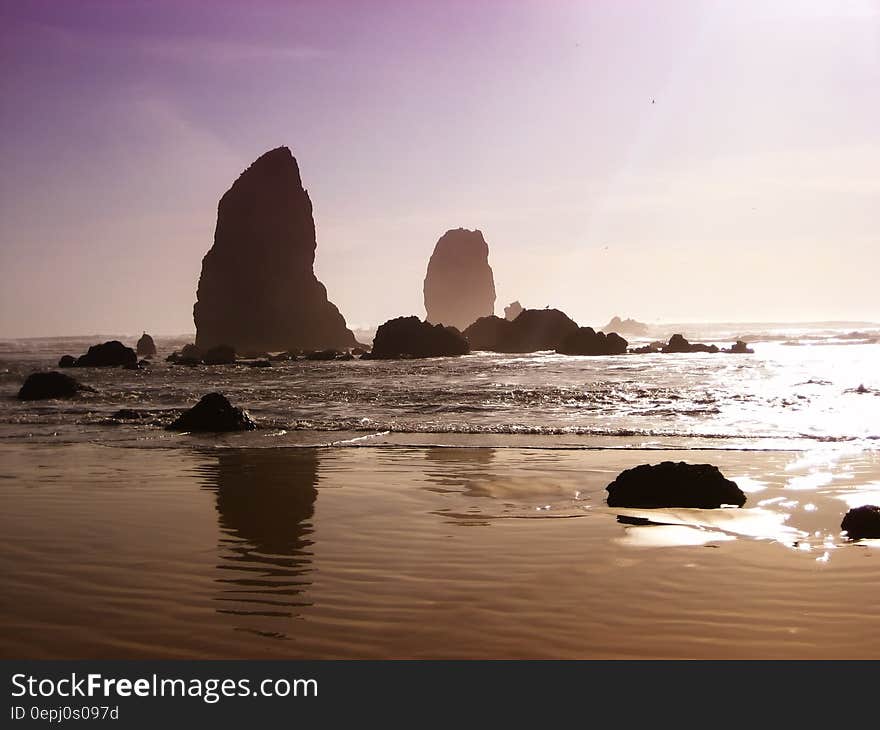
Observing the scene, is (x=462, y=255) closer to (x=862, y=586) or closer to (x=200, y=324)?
(x=200, y=324)

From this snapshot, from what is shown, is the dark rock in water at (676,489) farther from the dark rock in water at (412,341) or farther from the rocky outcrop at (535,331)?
the rocky outcrop at (535,331)

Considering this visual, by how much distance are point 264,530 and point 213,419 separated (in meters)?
10.4

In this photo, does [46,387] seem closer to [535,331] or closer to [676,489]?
[676,489]

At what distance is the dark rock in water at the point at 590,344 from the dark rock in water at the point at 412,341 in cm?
992

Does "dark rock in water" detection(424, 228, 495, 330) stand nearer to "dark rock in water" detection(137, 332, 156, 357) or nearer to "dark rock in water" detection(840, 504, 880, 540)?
"dark rock in water" detection(137, 332, 156, 357)

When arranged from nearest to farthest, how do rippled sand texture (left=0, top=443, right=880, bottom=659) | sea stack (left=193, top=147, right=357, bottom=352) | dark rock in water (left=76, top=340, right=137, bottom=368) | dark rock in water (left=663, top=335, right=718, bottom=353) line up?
1. rippled sand texture (left=0, top=443, right=880, bottom=659)
2. dark rock in water (left=76, top=340, right=137, bottom=368)
3. dark rock in water (left=663, top=335, right=718, bottom=353)
4. sea stack (left=193, top=147, right=357, bottom=352)

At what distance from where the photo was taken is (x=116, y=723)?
379cm

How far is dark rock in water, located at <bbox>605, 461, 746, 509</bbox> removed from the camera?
8695 millimetres

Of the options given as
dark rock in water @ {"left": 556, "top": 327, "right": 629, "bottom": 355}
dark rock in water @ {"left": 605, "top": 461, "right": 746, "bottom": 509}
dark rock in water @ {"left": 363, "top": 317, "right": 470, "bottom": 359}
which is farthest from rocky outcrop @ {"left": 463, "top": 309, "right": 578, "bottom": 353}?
dark rock in water @ {"left": 605, "top": 461, "right": 746, "bottom": 509}


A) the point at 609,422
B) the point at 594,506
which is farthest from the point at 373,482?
the point at 609,422

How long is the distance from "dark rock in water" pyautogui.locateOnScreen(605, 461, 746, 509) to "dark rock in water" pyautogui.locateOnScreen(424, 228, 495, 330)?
16963cm

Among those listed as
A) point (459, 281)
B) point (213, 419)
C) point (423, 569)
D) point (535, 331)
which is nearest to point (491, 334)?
point (535, 331)

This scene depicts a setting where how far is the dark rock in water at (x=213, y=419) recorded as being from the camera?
→ 17.4m

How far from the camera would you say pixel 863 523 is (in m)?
7.16
